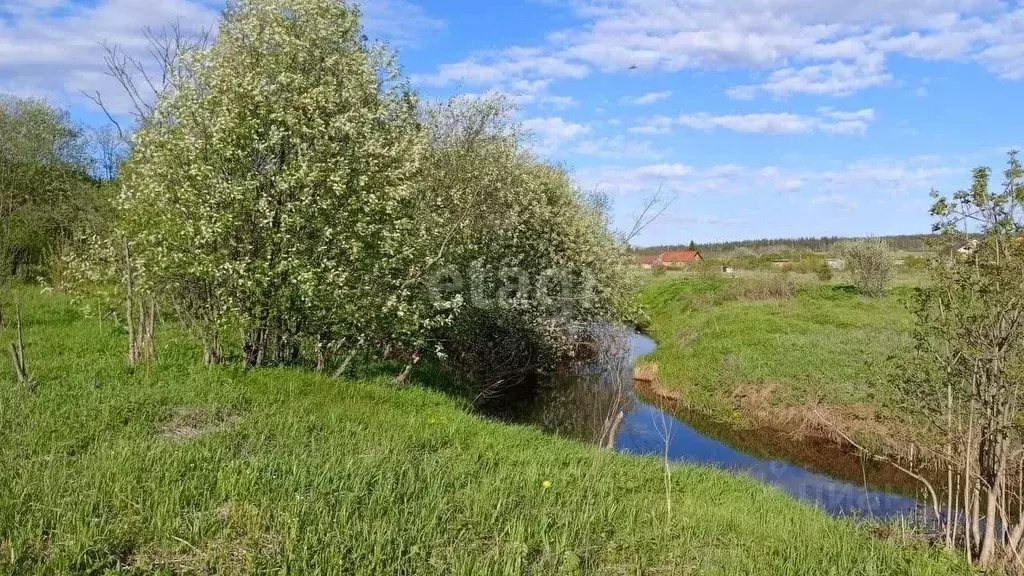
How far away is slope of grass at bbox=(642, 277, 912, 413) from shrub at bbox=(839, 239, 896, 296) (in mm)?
2377

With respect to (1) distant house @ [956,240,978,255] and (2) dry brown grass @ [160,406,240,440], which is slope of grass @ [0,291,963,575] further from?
(1) distant house @ [956,240,978,255]

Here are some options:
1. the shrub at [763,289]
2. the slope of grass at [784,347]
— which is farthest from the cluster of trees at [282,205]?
the shrub at [763,289]

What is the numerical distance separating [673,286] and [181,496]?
5357cm

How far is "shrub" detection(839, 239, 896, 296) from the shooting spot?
155 feet

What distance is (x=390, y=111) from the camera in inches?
680

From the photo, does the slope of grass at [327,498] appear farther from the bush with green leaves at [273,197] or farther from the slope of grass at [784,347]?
the slope of grass at [784,347]

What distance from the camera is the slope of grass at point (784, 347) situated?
23.0 metres

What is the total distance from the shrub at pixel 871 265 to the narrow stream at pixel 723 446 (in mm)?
30115

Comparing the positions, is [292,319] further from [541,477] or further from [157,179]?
[541,477]

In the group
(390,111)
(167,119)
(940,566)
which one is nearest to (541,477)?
(940,566)

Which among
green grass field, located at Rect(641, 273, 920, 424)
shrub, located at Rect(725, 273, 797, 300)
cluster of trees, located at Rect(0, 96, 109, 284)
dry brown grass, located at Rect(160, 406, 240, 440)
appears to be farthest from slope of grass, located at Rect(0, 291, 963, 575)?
shrub, located at Rect(725, 273, 797, 300)

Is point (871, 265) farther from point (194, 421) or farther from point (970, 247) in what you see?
point (194, 421)

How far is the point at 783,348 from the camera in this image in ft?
92.1

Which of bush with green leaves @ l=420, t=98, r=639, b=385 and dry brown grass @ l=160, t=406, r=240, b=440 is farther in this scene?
bush with green leaves @ l=420, t=98, r=639, b=385
